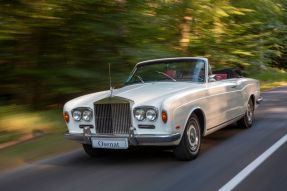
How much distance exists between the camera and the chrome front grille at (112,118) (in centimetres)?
712

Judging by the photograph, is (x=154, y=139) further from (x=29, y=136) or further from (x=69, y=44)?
(x=69, y=44)

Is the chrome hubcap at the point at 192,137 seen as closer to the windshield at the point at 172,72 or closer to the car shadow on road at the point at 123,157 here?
the car shadow on road at the point at 123,157

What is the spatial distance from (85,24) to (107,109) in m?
5.15

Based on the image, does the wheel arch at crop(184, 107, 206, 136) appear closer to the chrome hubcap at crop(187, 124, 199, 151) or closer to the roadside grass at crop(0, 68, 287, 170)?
the chrome hubcap at crop(187, 124, 199, 151)

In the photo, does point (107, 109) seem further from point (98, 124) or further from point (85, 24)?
point (85, 24)

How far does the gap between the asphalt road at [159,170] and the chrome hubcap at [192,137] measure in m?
0.21

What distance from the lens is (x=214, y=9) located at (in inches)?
732

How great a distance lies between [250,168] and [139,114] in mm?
1628

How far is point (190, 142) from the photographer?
7.41 m

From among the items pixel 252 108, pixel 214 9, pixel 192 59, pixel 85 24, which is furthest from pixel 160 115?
pixel 214 9

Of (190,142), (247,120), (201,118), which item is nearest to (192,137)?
(190,142)

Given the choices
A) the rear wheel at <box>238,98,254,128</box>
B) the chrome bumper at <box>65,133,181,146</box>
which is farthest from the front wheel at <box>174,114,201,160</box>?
the rear wheel at <box>238,98,254,128</box>

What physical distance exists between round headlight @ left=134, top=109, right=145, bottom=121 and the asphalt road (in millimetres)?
672

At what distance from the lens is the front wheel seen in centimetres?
725
